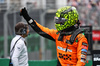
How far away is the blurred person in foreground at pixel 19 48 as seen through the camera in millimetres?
4918

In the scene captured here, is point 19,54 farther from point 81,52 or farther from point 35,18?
point 35,18

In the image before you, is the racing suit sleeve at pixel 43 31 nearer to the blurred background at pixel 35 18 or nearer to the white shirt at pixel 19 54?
the white shirt at pixel 19 54

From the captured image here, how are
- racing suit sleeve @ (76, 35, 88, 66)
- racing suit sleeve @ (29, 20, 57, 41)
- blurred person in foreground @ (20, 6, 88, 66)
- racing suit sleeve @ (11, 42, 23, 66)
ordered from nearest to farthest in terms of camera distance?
racing suit sleeve @ (76, 35, 88, 66)
blurred person in foreground @ (20, 6, 88, 66)
racing suit sleeve @ (29, 20, 57, 41)
racing suit sleeve @ (11, 42, 23, 66)

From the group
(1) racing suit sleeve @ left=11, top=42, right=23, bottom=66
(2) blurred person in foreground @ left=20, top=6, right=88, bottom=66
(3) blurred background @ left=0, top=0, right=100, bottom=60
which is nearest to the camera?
(2) blurred person in foreground @ left=20, top=6, right=88, bottom=66

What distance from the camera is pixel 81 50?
4180 mm

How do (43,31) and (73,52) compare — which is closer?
(73,52)

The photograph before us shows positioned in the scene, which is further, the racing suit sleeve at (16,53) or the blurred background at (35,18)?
the blurred background at (35,18)

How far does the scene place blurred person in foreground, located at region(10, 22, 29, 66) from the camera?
492 centimetres

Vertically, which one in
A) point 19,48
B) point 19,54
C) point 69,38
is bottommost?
point 19,54

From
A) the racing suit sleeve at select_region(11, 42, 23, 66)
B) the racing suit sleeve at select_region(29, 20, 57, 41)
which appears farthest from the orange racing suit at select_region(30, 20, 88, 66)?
the racing suit sleeve at select_region(11, 42, 23, 66)

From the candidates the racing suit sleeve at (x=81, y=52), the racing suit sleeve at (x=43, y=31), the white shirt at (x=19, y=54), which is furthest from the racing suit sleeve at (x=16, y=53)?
the racing suit sleeve at (x=81, y=52)

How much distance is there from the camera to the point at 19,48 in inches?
196

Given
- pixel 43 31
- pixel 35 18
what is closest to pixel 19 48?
pixel 43 31

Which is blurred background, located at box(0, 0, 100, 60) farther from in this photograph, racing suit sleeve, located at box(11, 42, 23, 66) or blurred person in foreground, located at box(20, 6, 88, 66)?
blurred person in foreground, located at box(20, 6, 88, 66)
